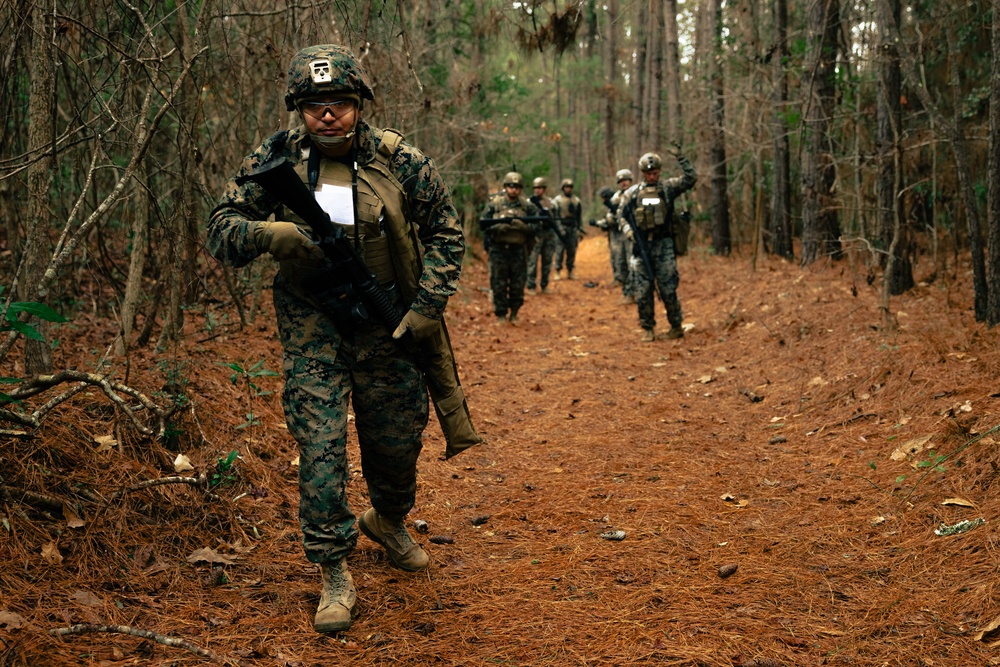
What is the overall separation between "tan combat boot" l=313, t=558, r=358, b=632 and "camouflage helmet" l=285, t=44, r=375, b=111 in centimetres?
195

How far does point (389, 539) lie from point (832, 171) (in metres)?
12.2

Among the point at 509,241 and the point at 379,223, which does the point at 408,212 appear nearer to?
the point at 379,223

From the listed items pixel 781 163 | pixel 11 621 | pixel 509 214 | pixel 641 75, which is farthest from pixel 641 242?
pixel 641 75

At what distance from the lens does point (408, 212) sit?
139 inches

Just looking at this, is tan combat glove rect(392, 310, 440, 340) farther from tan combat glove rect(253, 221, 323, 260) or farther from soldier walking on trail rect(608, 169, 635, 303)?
soldier walking on trail rect(608, 169, 635, 303)

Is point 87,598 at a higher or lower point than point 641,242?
lower

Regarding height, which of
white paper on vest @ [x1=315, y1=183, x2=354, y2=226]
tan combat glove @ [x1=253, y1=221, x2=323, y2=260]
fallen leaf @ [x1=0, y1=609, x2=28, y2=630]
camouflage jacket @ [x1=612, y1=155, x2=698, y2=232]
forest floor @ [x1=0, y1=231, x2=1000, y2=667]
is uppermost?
camouflage jacket @ [x1=612, y1=155, x2=698, y2=232]

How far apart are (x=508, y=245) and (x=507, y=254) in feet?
0.46

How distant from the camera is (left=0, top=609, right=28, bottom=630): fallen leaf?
109 inches

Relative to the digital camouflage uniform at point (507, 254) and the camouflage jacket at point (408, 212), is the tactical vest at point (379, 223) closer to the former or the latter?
the camouflage jacket at point (408, 212)

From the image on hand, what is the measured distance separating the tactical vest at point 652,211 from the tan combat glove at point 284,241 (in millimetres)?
7427

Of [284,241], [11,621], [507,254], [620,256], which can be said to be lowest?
[11,621]

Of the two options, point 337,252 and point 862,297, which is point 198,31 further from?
point 862,297

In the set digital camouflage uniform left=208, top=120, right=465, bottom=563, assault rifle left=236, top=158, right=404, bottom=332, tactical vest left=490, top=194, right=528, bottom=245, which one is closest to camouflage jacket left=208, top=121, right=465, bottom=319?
digital camouflage uniform left=208, top=120, right=465, bottom=563
